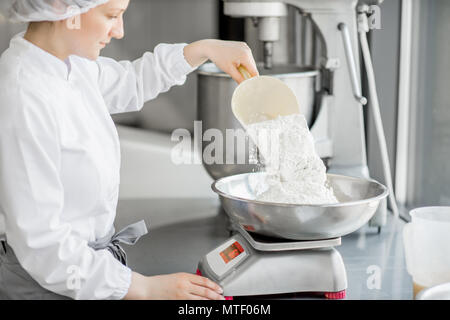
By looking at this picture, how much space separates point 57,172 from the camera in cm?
78

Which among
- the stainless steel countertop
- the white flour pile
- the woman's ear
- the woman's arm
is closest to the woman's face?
the woman's ear

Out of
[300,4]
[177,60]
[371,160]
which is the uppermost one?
[300,4]

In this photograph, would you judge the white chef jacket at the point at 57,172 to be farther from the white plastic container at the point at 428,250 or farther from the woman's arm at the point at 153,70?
the white plastic container at the point at 428,250

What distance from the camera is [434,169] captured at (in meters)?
1.59

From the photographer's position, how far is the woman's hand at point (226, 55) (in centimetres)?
101

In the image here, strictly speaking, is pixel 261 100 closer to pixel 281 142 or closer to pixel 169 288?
pixel 281 142

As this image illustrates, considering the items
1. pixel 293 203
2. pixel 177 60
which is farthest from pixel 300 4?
pixel 293 203

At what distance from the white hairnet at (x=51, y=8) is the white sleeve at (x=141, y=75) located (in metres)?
0.27

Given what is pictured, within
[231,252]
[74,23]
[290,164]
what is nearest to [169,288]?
[231,252]

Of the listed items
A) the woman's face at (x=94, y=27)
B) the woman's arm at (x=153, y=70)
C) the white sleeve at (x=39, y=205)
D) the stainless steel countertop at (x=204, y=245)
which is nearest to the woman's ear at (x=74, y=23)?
the woman's face at (x=94, y=27)

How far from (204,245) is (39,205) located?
1.99 ft
